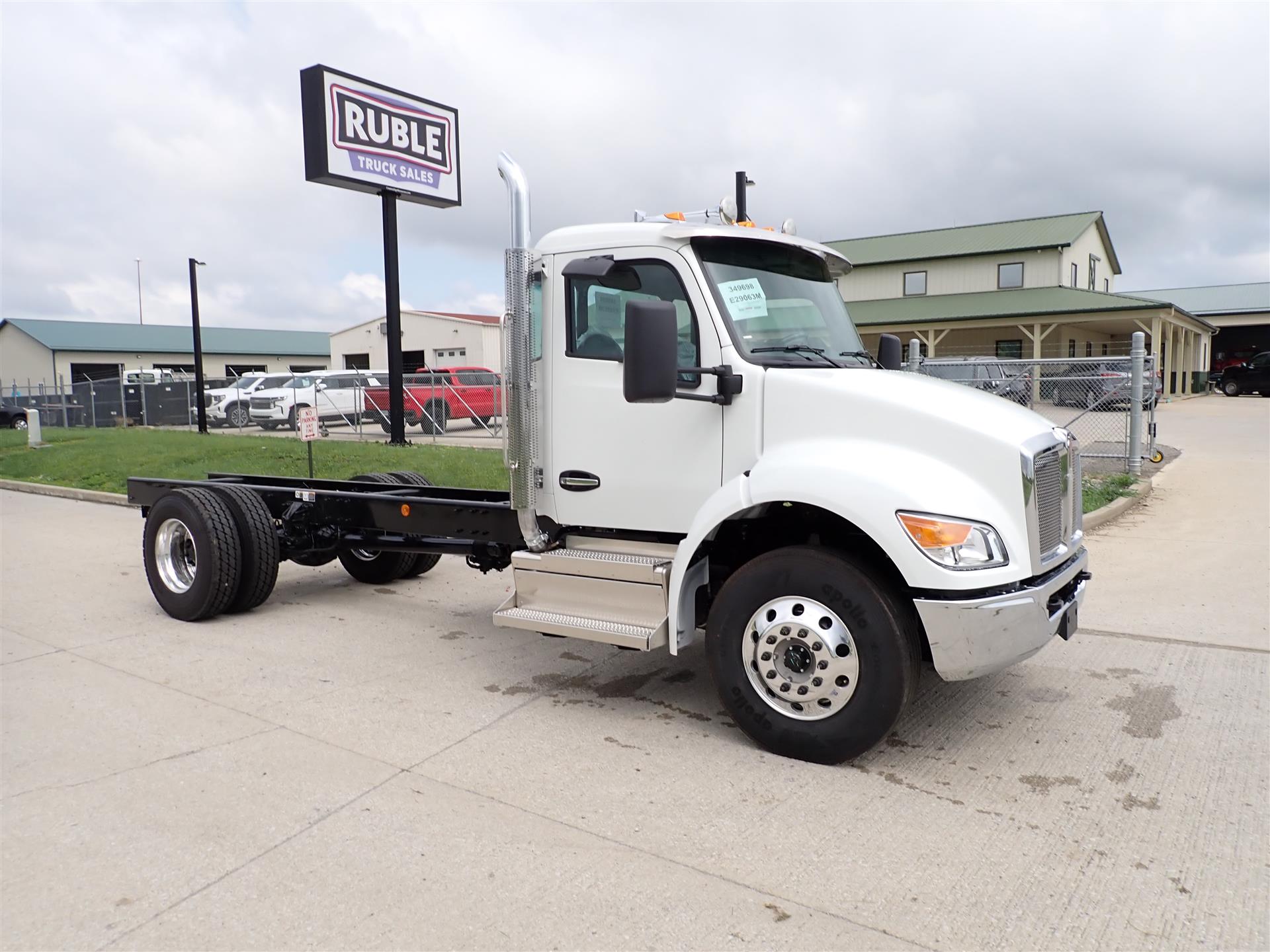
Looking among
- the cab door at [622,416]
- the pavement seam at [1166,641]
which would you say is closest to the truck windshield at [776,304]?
the cab door at [622,416]

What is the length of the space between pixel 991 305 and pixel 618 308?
34387mm

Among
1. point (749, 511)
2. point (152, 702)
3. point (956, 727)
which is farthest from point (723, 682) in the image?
point (152, 702)

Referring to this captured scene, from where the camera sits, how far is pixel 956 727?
464 centimetres

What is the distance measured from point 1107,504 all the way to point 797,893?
861 cm

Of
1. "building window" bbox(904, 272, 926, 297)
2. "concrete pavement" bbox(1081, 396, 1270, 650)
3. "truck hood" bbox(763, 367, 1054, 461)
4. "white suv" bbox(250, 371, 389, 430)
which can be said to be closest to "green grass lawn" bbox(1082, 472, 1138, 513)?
"concrete pavement" bbox(1081, 396, 1270, 650)

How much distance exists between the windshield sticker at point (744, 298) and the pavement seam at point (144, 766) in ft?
10.1

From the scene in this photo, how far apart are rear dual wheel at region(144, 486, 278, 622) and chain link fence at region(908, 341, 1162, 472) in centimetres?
602

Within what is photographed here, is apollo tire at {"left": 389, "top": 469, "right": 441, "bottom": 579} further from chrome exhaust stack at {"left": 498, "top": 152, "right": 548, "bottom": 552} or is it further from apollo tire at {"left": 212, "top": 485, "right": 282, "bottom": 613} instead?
chrome exhaust stack at {"left": 498, "top": 152, "right": 548, "bottom": 552}

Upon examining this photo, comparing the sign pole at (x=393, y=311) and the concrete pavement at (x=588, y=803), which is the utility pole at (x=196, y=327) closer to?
the sign pole at (x=393, y=311)

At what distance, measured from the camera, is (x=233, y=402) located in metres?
29.8

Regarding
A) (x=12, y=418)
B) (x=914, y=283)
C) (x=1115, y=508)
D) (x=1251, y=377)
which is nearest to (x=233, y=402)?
(x=12, y=418)

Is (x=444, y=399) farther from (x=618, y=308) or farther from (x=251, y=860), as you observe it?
(x=251, y=860)

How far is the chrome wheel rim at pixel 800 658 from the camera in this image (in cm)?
410

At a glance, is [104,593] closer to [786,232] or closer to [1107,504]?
[786,232]
